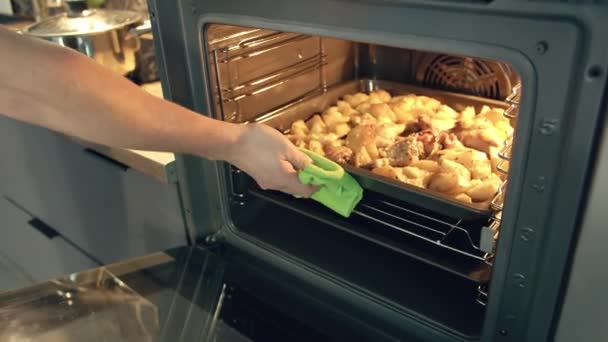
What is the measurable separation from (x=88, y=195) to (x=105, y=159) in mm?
174

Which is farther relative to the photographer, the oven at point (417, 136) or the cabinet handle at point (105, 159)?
the cabinet handle at point (105, 159)

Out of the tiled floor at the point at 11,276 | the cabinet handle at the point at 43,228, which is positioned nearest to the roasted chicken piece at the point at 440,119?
the cabinet handle at the point at 43,228

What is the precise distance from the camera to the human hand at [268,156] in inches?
28.7

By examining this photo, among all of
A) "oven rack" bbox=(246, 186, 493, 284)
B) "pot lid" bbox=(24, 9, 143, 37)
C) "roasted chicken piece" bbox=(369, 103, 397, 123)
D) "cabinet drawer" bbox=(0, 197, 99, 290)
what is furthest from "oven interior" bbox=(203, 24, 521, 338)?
"cabinet drawer" bbox=(0, 197, 99, 290)

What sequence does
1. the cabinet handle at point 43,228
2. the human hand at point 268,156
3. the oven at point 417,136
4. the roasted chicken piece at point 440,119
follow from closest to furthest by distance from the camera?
1. the oven at point 417,136
2. the human hand at point 268,156
3. the roasted chicken piece at point 440,119
4. the cabinet handle at point 43,228

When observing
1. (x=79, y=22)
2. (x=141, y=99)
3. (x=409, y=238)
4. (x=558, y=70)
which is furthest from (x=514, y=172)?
(x=79, y=22)

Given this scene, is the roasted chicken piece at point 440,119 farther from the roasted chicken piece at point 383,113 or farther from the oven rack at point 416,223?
the oven rack at point 416,223

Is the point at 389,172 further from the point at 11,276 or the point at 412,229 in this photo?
the point at 11,276

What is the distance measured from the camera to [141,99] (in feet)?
2.09

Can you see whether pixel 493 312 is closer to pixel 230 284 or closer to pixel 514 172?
pixel 514 172

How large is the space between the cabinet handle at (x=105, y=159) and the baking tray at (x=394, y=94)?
0.34m

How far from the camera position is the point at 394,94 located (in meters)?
1.23

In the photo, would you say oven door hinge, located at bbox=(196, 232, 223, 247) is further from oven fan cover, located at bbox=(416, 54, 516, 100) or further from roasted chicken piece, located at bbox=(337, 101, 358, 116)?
oven fan cover, located at bbox=(416, 54, 516, 100)

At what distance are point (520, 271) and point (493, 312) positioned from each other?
8 centimetres
